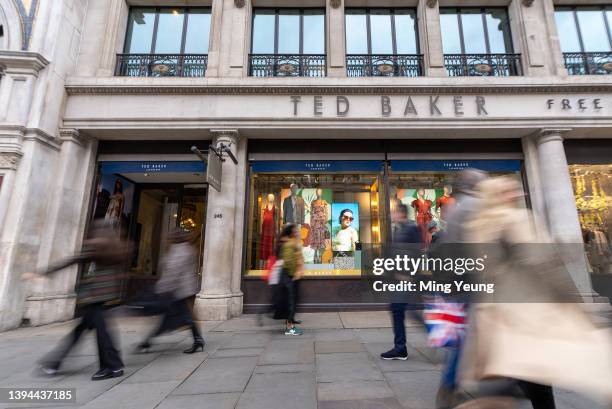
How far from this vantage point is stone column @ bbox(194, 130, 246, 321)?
7.15m

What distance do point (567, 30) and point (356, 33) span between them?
20.9 ft

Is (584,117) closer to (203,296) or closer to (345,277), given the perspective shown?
(345,277)

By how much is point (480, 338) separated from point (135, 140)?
31.5 ft

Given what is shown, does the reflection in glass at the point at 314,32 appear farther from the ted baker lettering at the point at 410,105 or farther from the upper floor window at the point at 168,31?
the upper floor window at the point at 168,31

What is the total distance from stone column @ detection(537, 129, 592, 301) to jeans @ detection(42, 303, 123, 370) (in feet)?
30.0

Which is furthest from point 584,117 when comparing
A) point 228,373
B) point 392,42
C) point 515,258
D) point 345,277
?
point 228,373

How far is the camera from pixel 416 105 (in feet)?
26.9

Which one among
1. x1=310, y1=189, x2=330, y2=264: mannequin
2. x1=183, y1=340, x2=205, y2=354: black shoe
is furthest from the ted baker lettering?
x1=183, y1=340, x2=205, y2=354: black shoe

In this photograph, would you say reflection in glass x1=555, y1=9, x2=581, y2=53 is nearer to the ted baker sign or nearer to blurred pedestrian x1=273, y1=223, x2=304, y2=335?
the ted baker sign

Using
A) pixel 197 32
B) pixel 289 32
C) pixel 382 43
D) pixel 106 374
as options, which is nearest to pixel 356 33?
pixel 382 43

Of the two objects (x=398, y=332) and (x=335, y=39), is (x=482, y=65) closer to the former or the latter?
(x=335, y=39)

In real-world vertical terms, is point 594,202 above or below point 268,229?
above

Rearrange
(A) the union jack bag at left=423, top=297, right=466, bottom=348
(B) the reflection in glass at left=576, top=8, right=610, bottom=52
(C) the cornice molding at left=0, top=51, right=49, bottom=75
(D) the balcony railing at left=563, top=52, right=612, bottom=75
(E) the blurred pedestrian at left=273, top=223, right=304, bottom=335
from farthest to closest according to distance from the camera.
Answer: (B) the reflection in glass at left=576, top=8, right=610, bottom=52, (D) the balcony railing at left=563, top=52, right=612, bottom=75, (C) the cornice molding at left=0, top=51, right=49, bottom=75, (E) the blurred pedestrian at left=273, top=223, right=304, bottom=335, (A) the union jack bag at left=423, top=297, right=466, bottom=348

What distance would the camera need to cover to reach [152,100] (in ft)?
26.7
